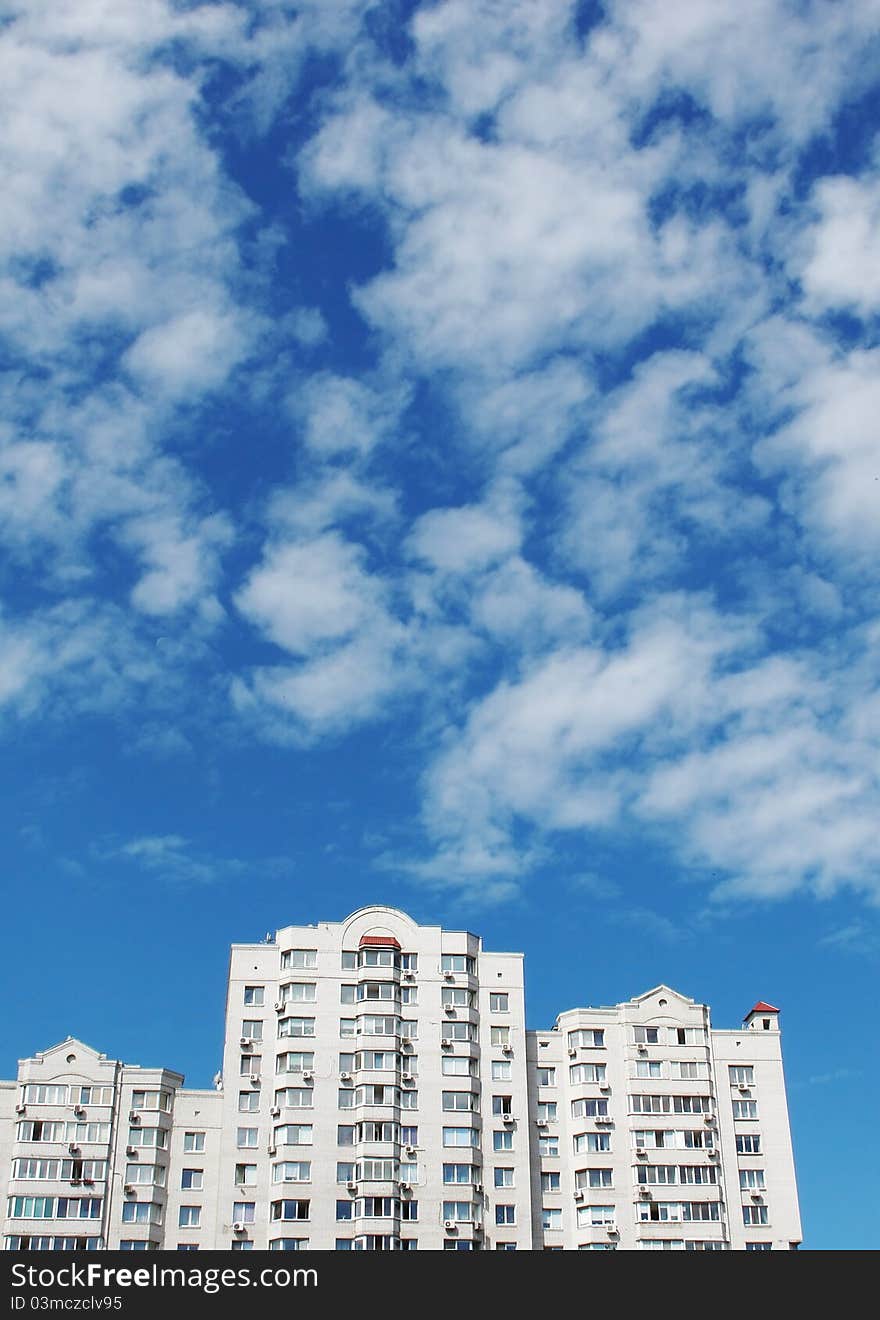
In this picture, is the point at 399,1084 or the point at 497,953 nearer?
the point at 399,1084

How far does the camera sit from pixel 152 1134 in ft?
292

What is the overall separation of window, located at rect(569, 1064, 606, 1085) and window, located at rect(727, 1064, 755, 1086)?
225 inches

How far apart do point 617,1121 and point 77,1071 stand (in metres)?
37.6

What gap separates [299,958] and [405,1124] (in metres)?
13.8

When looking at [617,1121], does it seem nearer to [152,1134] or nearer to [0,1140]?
[152,1134]

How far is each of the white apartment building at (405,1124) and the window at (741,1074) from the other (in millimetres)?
415

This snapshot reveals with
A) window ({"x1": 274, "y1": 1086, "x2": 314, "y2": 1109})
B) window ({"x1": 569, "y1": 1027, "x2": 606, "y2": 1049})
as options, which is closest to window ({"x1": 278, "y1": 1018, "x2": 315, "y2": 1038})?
window ({"x1": 274, "y1": 1086, "x2": 314, "y2": 1109})

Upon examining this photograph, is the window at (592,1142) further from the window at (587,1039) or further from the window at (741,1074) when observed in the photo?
the window at (741,1074)

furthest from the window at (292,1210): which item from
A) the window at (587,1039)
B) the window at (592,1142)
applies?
the window at (587,1039)

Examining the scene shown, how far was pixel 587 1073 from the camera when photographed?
308 ft

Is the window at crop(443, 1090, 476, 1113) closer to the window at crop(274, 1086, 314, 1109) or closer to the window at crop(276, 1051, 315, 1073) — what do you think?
the window at crop(274, 1086, 314, 1109)

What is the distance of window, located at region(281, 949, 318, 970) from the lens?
94.9m
